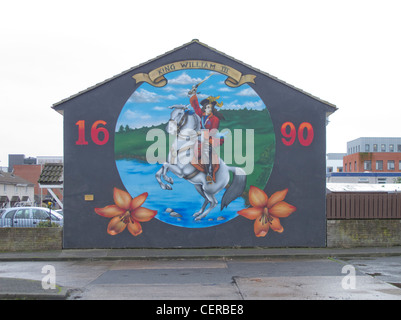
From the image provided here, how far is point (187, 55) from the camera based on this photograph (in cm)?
1791

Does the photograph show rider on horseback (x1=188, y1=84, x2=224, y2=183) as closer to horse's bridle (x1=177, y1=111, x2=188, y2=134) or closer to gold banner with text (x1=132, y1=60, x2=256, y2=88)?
horse's bridle (x1=177, y1=111, x2=188, y2=134)

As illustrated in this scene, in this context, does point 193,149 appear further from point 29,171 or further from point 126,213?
point 29,171

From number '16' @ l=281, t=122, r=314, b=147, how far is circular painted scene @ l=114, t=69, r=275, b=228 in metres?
0.50

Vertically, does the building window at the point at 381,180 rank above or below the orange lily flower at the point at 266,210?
below

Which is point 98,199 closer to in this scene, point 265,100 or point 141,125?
point 141,125

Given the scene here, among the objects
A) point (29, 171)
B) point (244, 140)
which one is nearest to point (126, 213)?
point (244, 140)

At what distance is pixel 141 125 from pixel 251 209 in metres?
5.14

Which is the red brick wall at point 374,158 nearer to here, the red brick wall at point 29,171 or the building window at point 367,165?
the building window at point 367,165

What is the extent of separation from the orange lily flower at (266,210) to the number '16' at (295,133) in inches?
73.9

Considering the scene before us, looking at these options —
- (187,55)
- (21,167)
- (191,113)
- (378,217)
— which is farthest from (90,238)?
(21,167)

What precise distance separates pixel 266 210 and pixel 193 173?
9.95 feet

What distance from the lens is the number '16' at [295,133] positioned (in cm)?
1783

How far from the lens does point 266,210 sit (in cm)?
1762

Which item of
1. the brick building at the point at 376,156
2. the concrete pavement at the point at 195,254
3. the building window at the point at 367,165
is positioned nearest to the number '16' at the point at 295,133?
the concrete pavement at the point at 195,254
